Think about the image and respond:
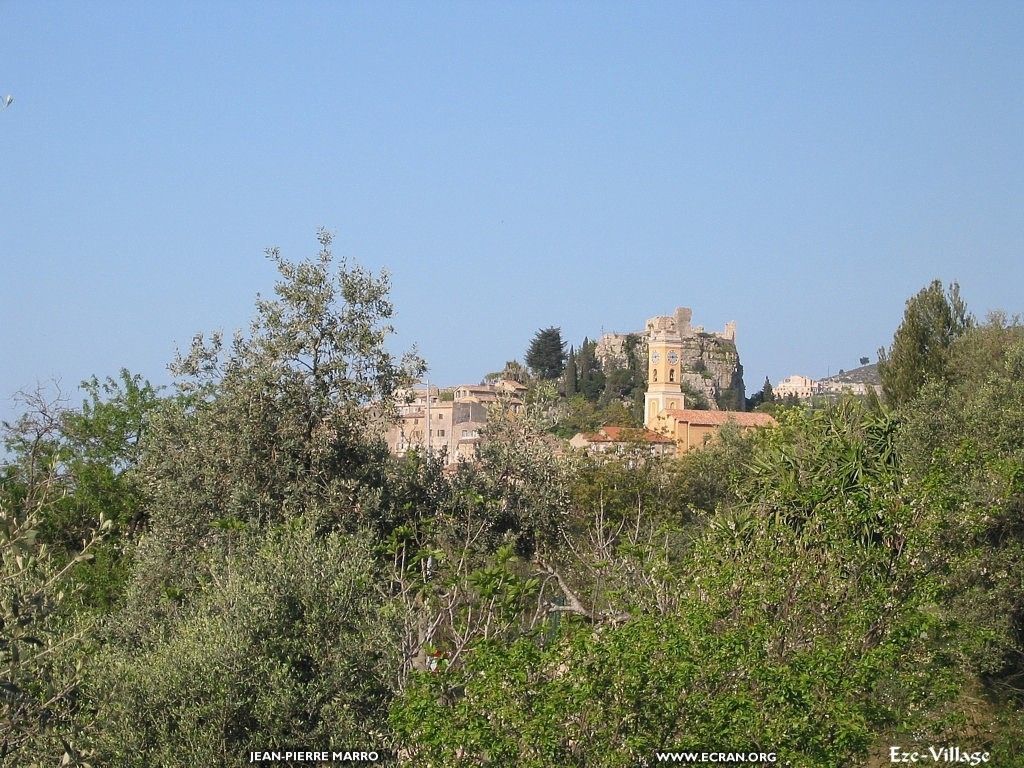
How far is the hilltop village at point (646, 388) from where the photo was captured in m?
88.7

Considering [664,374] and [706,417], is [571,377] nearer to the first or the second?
[664,374]

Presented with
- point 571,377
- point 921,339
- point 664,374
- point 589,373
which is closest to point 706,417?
point 664,374

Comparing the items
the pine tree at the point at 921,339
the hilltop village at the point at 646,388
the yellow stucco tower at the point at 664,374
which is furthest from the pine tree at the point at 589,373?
the pine tree at the point at 921,339

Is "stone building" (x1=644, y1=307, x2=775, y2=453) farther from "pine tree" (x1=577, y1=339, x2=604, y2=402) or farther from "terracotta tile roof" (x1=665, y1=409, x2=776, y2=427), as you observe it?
"pine tree" (x1=577, y1=339, x2=604, y2=402)

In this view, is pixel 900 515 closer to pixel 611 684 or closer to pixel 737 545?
pixel 737 545

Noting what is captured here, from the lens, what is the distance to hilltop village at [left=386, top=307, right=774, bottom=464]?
291 ft

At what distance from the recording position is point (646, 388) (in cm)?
14738

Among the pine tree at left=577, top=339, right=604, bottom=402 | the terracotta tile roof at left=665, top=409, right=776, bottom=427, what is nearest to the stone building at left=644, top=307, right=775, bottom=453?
the terracotta tile roof at left=665, top=409, right=776, bottom=427

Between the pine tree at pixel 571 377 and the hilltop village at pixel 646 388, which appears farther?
the pine tree at pixel 571 377

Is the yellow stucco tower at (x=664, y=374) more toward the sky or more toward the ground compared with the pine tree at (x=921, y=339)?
more toward the sky

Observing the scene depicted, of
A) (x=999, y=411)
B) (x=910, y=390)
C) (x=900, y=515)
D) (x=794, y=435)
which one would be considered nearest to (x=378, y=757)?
(x=900, y=515)

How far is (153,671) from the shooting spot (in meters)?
9.49

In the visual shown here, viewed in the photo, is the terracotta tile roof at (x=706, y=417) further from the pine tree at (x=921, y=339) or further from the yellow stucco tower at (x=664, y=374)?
the pine tree at (x=921, y=339)

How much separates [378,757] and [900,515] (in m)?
5.48
